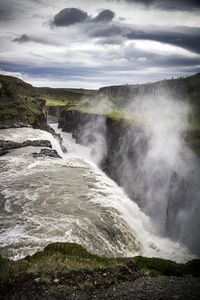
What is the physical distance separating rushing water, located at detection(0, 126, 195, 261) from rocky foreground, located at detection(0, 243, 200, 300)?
2.84 metres

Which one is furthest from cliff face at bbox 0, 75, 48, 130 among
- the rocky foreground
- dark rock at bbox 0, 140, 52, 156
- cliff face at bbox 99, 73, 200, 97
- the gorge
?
cliff face at bbox 99, 73, 200, 97

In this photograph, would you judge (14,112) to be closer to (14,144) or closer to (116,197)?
(14,144)

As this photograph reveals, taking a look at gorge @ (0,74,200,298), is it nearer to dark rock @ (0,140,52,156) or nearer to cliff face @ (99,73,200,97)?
dark rock @ (0,140,52,156)

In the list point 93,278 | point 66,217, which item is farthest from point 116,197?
point 93,278

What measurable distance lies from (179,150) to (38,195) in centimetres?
2131

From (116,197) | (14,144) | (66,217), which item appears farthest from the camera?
(14,144)

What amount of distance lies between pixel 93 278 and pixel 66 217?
8.16 meters

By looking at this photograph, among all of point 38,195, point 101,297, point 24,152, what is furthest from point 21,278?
point 24,152

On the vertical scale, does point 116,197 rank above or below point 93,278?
below

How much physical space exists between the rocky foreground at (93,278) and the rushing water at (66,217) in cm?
284

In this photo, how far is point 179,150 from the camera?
25875 mm

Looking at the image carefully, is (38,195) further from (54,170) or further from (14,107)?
(14,107)

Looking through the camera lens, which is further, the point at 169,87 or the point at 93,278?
the point at 169,87

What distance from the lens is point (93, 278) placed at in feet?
27.0
